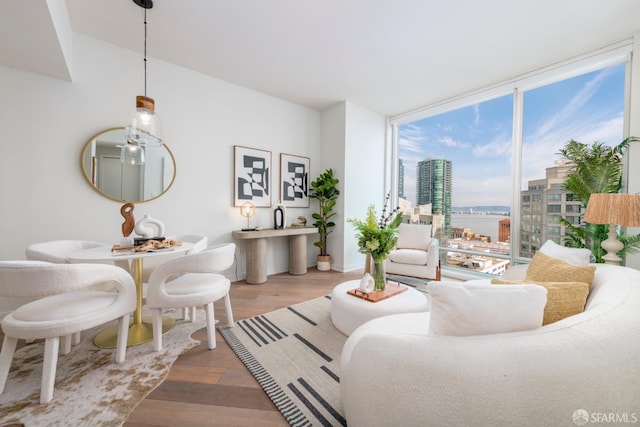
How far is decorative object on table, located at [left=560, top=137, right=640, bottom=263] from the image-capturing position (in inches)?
95.0

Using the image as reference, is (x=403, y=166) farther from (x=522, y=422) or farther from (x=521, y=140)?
(x=522, y=422)

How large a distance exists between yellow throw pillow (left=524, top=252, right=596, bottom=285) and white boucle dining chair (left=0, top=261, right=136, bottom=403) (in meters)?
2.48

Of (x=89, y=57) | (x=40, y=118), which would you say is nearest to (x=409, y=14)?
(x=89, y=57)

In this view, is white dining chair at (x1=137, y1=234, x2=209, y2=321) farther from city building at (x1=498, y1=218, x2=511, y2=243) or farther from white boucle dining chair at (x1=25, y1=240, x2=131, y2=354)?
city building at (x1=498, y1=218, x2=511, y2=243)

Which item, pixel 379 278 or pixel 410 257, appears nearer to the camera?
pixel 379 278

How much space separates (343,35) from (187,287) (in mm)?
2821

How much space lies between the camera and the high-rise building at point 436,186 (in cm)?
418

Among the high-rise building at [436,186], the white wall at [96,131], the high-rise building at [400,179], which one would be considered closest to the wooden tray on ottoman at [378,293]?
the white wall at [96,131]

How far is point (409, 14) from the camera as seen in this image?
2.21m

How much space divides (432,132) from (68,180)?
16.9 feet

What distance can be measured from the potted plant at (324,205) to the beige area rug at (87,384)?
2589mm

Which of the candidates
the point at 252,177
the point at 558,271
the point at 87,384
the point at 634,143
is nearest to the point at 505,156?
the point at 634,143

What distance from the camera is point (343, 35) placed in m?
2.50

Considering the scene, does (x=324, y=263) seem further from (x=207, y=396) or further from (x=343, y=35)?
(x=343, y=35)
